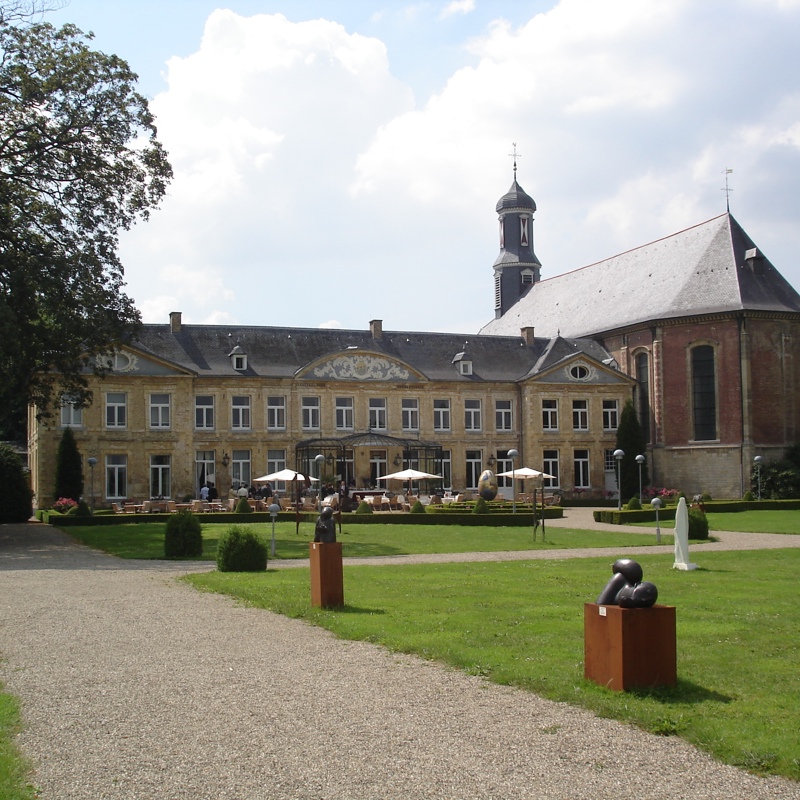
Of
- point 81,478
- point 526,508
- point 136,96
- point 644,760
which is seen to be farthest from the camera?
point 81,478

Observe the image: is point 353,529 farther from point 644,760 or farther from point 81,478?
point 644,760

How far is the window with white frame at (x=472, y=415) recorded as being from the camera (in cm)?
5021

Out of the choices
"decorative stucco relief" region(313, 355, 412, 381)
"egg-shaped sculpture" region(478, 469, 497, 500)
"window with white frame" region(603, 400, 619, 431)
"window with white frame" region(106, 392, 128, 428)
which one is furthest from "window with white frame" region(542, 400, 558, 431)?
"window with white frame" region(106, 392, 128, 428)

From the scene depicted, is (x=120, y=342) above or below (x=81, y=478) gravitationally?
above

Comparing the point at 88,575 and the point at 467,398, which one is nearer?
the point at 88,575

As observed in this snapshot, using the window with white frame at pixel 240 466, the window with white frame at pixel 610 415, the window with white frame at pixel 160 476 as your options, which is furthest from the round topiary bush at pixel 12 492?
the window with white frame at pixel 610 415

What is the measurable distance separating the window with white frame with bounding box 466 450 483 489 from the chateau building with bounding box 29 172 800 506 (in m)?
0.08

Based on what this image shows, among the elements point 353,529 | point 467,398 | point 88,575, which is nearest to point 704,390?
point 467,398

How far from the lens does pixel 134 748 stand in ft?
20.6

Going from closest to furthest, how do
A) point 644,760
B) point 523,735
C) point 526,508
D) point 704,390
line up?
point 644,760
point 523,735
point 526,508
point 704,390

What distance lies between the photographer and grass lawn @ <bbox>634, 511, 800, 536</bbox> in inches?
1166

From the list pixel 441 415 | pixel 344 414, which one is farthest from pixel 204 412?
pixel 441 415

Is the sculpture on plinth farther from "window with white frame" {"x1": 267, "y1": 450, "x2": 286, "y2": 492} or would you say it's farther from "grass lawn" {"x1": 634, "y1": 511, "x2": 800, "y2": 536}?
"window with white frame" {"x1": 267, "y1": 450, "x2": 286, "y2": 492}

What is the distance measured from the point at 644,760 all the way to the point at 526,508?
1214 inches
